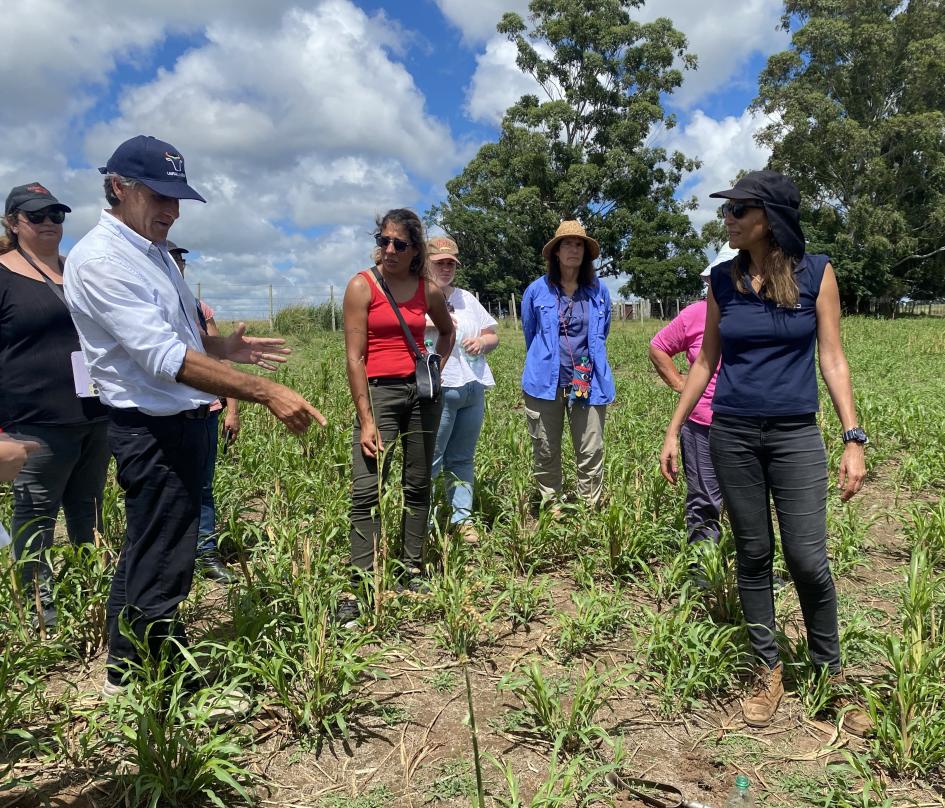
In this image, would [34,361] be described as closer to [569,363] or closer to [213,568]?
[213,568]

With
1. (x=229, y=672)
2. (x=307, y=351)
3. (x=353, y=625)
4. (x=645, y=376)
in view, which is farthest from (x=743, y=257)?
(x=307, y=351)

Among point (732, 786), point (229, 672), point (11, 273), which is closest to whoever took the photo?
point (732, 786)

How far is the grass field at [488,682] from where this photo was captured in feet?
6.48

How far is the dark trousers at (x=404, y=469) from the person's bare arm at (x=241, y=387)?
91 centimetres

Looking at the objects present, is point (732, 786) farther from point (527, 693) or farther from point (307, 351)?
point (307, 351)

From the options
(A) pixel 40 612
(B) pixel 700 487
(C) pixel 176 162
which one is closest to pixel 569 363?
(B) pixel 700 487

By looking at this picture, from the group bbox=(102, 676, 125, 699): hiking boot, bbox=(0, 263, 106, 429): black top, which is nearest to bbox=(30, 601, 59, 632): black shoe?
bbox=(102, 676, 125, 699): hiking boot

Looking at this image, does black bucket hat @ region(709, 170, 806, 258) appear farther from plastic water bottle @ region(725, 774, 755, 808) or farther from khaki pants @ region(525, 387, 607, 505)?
khaki pants @ region(525, 387, 607, 505)

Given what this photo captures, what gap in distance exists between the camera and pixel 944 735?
2.06m

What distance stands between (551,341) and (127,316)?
247 cm

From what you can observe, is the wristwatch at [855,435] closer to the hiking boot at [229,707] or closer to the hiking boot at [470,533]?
the hiking boot at [470,533]

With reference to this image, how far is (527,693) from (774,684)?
2.81ft

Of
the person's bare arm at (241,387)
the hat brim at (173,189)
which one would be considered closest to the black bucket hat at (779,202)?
the person's bare arm at (241,387)

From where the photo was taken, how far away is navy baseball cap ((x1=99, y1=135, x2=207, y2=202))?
204 cm
